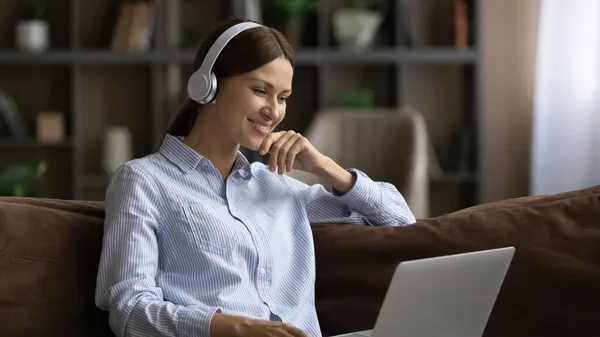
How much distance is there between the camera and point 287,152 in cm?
194

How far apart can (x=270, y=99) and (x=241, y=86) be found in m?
0.06

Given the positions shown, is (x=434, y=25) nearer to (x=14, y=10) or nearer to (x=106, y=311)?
(x=14, y=10)

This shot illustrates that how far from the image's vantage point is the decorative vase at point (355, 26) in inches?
194

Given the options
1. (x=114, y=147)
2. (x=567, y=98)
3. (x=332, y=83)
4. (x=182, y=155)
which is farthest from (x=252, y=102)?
(x=332, y=83)

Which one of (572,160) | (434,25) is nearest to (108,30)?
(434,25)

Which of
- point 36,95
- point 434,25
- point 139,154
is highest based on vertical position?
point 434,25

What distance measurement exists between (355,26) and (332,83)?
455 millimetres

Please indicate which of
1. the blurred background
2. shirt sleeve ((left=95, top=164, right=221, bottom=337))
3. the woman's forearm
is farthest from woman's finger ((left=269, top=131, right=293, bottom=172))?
the blurred background

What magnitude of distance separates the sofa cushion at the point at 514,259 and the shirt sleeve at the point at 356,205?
5cm

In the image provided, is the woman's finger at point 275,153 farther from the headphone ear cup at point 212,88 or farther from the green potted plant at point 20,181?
the green potted plant at point 20,181

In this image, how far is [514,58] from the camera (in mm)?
5180

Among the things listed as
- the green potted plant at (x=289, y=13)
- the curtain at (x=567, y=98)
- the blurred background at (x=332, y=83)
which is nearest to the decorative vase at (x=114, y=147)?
the blurred background at (x=332, y=83)

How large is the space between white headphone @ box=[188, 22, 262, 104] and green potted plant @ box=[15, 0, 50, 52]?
3.23 m

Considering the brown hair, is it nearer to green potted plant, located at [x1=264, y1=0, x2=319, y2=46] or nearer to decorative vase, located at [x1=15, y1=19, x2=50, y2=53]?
green potted plant, located at [x1=264, y1=0, x2=319, y2=46]
